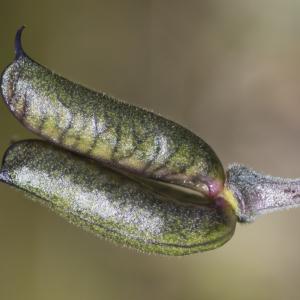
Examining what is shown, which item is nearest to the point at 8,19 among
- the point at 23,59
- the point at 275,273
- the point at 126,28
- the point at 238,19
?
the point at 126,28

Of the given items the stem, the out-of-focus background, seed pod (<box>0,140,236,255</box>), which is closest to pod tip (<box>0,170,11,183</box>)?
seed pod (<box>0,140,236,255</box>)

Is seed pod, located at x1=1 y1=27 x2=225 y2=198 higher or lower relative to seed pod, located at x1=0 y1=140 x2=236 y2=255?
higher

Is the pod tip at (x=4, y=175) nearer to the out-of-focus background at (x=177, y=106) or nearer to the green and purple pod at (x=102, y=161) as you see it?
the green and purple pod at (x=102, y=161)

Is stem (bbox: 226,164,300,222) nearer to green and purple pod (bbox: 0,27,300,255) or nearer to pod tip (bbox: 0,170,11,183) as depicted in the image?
green and purple pod (bbox: 0,27,300,255)

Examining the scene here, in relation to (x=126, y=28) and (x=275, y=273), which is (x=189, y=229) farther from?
(x=126, y=28)

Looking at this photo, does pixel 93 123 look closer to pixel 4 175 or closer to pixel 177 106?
pixel 4 175
